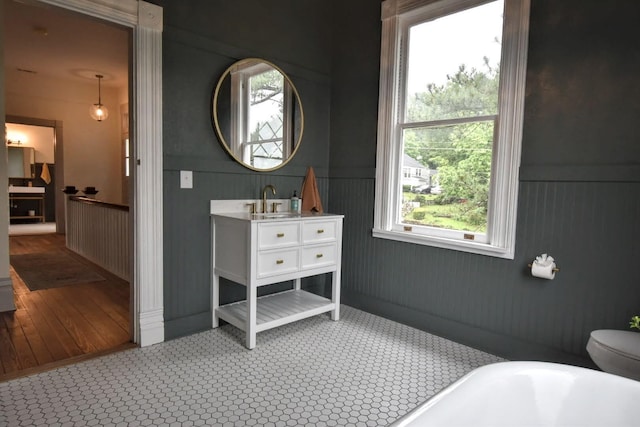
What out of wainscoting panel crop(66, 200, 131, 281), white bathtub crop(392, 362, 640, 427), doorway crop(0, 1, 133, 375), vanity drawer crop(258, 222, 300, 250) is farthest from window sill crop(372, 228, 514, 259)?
wainscoting panel crop(66, 200, 131, 281)

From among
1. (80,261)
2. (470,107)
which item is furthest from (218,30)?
(80,261)

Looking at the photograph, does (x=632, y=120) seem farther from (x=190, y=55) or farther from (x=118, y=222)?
(x=118, y=222)

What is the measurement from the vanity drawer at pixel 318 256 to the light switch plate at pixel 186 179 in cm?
92

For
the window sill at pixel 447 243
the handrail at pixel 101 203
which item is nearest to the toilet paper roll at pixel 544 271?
the window sill at pixel 447 243

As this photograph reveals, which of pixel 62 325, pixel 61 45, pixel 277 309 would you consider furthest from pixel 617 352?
pixel 61 45

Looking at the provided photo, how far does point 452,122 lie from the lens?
2668 mm

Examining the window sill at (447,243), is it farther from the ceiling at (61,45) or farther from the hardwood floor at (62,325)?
the ceiling at (61,45)

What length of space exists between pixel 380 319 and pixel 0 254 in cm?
310

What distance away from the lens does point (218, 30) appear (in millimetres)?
2729

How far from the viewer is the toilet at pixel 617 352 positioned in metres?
1.61

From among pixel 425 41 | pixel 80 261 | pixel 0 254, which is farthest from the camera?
pixel 80 261

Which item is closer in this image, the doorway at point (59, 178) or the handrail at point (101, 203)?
the doorway at point (59, 178)

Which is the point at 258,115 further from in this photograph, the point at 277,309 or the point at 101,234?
the point at 101,234

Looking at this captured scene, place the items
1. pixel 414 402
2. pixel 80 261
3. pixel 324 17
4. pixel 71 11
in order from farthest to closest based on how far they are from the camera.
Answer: pixel 80 261 < pixel 324 17 < pixel 71 11 < pixel 414 402
